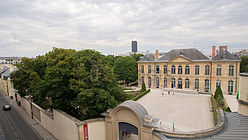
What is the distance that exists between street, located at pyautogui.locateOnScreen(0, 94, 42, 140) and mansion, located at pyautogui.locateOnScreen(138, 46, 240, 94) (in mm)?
29323

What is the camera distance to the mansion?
31078mm

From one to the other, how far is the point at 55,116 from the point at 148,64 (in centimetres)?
2929

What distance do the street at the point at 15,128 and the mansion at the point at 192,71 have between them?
2932 centimetres

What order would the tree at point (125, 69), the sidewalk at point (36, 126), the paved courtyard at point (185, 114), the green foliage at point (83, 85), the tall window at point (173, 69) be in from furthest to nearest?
1. the tree at point (125, 69)
2. the tall window at point (173, 69)
3. the sidewalk at point (36, 126)
4. the paved courtyard at point (185, 114)
5. the green foliage at point (83, 85)

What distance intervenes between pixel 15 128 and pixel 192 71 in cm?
3549

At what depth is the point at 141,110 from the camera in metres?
10.0

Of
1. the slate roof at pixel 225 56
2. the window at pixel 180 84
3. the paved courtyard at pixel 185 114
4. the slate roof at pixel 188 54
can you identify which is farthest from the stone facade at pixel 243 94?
the window at pixel 180 84

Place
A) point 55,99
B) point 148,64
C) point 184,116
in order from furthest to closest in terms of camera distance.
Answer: point 148,64 < point 184,116 < point 55,99

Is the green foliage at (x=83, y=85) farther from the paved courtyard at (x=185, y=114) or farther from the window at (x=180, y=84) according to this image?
the window at (x=180, y=84)

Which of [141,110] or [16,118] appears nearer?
[141,110]

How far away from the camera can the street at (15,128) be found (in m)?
16.7

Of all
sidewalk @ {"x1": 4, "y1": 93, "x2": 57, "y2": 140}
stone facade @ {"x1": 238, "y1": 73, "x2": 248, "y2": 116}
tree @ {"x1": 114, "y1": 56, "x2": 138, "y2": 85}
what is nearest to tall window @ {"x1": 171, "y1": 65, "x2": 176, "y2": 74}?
tree @ {"x1": 114, "y1": 56, "x2": 138, "y2": 85}

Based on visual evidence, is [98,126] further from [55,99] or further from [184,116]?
[184,116]

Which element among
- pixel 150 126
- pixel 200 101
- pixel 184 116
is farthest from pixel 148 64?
pixel 150 126
